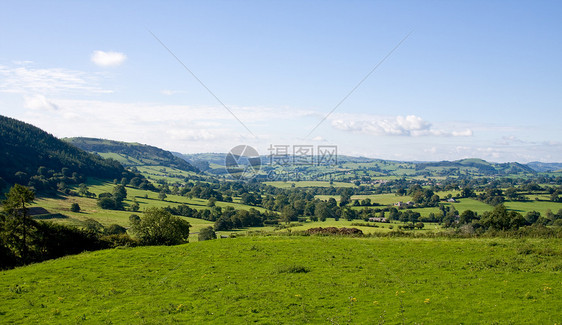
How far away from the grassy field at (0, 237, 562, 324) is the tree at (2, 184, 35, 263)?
5330 millimetres

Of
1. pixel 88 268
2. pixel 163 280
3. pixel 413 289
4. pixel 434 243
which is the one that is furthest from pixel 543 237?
pixel 88 268

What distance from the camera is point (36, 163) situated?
168000 mm

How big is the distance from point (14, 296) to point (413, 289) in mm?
26656

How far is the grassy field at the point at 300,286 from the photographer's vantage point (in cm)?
1773

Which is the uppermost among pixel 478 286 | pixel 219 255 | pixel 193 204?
pixel 478 286

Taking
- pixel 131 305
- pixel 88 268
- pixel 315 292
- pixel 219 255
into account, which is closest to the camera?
pixel 131 305

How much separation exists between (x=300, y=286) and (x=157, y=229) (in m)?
26.8

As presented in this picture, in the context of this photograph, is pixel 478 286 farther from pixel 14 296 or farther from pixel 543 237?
pixel 14 296

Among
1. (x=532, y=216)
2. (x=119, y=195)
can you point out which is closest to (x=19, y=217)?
(x=119, y=195)

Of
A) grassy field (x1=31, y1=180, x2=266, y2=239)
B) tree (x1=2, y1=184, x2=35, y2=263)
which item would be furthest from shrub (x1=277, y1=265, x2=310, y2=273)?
grassy field (x1=31, y1=180, x2=266, y2=239)

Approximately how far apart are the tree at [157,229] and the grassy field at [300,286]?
714 centimetres

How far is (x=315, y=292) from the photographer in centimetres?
2180

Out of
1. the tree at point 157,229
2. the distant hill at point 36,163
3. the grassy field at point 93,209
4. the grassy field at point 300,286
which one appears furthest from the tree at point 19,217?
the distant hill at point 36,163

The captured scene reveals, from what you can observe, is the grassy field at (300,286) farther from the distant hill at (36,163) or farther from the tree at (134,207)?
the distant hill at (36,163)
